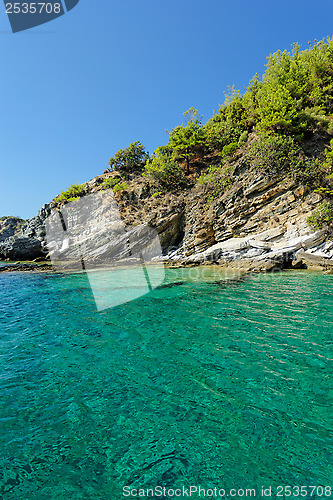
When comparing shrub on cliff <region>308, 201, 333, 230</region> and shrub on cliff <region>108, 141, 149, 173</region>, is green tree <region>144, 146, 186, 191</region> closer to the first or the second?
shrub on cliff <region>108, 141, 149, 173</region>

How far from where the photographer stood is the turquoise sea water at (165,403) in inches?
110

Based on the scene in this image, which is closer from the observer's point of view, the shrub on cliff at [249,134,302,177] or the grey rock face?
the shrub on cliff at [249,134,302,177]

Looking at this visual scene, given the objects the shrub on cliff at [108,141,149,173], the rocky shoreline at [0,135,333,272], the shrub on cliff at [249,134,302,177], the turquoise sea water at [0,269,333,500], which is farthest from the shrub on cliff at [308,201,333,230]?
the shrub on cliff at [108,141,149,173]

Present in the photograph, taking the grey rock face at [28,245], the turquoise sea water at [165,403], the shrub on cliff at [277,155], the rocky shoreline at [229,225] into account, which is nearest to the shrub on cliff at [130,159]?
the rocky shoreline at [229,225]

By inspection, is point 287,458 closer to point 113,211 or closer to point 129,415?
point 129,415

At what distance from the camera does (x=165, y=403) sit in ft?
13.4

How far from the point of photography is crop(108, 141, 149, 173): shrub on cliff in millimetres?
50406

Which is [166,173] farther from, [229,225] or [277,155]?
[277,155]

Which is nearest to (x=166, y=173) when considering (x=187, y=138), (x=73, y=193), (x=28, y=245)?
(x=187, y=138)

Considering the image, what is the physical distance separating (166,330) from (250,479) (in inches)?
197

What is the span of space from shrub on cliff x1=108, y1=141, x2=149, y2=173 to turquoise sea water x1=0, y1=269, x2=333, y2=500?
47.1m

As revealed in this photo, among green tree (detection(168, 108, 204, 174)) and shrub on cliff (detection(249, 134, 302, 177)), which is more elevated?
green tree (detection(168, 108, 204, 174))

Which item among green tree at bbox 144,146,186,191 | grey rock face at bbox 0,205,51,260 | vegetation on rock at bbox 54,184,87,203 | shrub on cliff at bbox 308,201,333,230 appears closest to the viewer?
shrub on cliff at bbox 308,201,333,230

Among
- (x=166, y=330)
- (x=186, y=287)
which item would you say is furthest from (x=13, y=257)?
(x=166, y=330)
